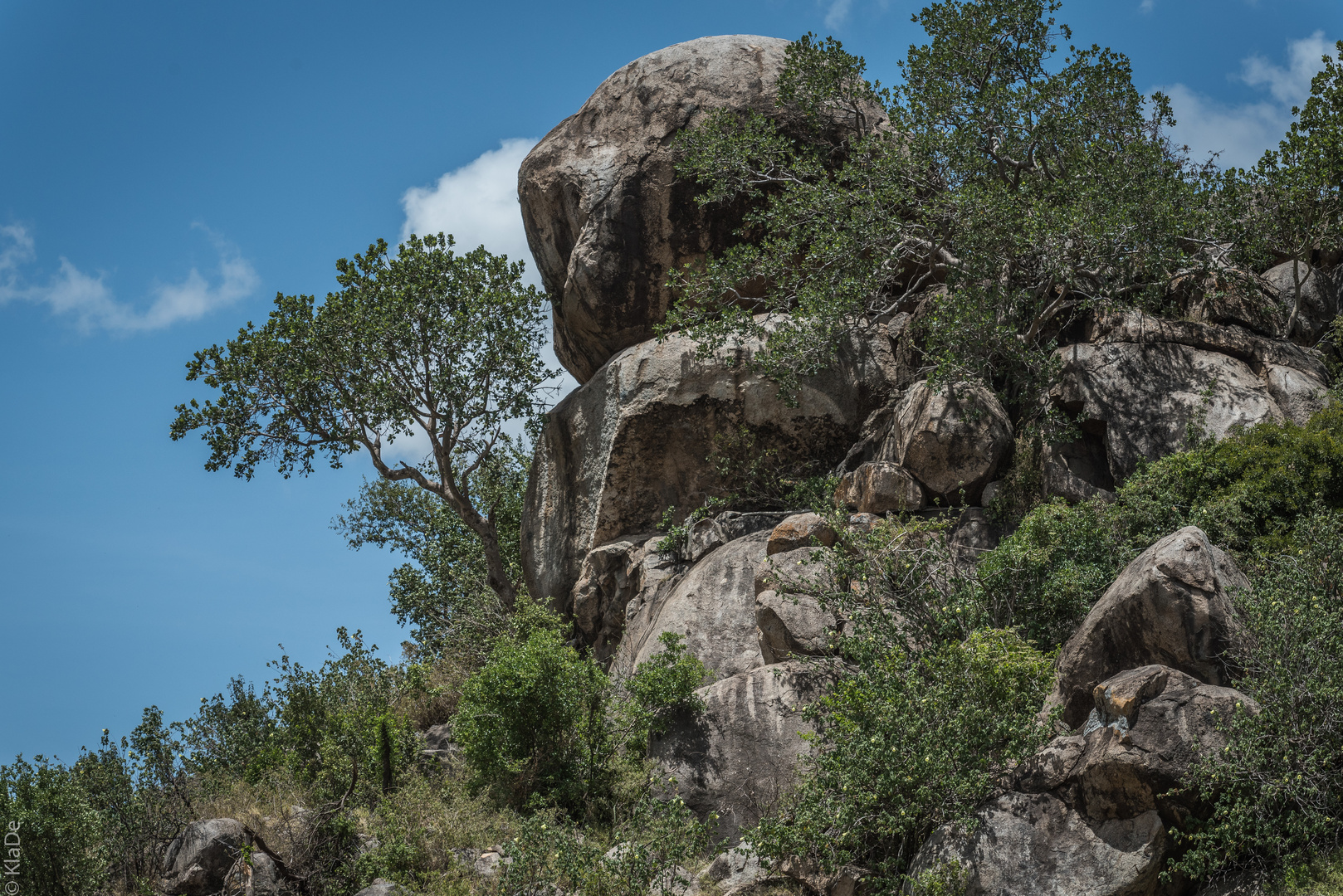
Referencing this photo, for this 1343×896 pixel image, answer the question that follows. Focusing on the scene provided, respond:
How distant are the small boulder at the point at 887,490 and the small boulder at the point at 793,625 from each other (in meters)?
2.86

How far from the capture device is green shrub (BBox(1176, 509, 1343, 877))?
9.83m

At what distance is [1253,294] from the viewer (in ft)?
64.2

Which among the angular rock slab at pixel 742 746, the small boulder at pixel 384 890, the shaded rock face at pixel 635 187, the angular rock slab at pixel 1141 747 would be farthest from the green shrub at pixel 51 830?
the shaded rock face at pixel 635 187

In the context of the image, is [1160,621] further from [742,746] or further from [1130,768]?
[742,746]

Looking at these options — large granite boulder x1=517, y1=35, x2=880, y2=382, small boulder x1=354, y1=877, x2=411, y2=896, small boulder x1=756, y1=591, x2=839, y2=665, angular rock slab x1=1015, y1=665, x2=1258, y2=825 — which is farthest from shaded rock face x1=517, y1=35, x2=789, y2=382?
angular rock slab x1=1015, y1=665, x2=1258, y2=825

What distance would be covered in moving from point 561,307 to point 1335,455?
18.5 m

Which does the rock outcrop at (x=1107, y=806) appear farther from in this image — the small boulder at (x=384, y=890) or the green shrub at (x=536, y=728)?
the small boulder at (x=384, y=890)

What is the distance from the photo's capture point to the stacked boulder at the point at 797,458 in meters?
10.7

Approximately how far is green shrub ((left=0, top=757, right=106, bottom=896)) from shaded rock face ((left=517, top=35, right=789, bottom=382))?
15.7m

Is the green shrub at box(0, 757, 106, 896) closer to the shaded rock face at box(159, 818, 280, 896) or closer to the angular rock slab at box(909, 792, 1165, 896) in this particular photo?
the shaded rock face at box(159, 818, 280, 896)

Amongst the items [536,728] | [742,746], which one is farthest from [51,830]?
[742,746]

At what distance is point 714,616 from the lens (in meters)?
18.1

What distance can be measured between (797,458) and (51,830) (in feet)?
50.0

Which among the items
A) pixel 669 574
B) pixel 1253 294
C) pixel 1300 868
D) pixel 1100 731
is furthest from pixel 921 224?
pixel 1300 868
